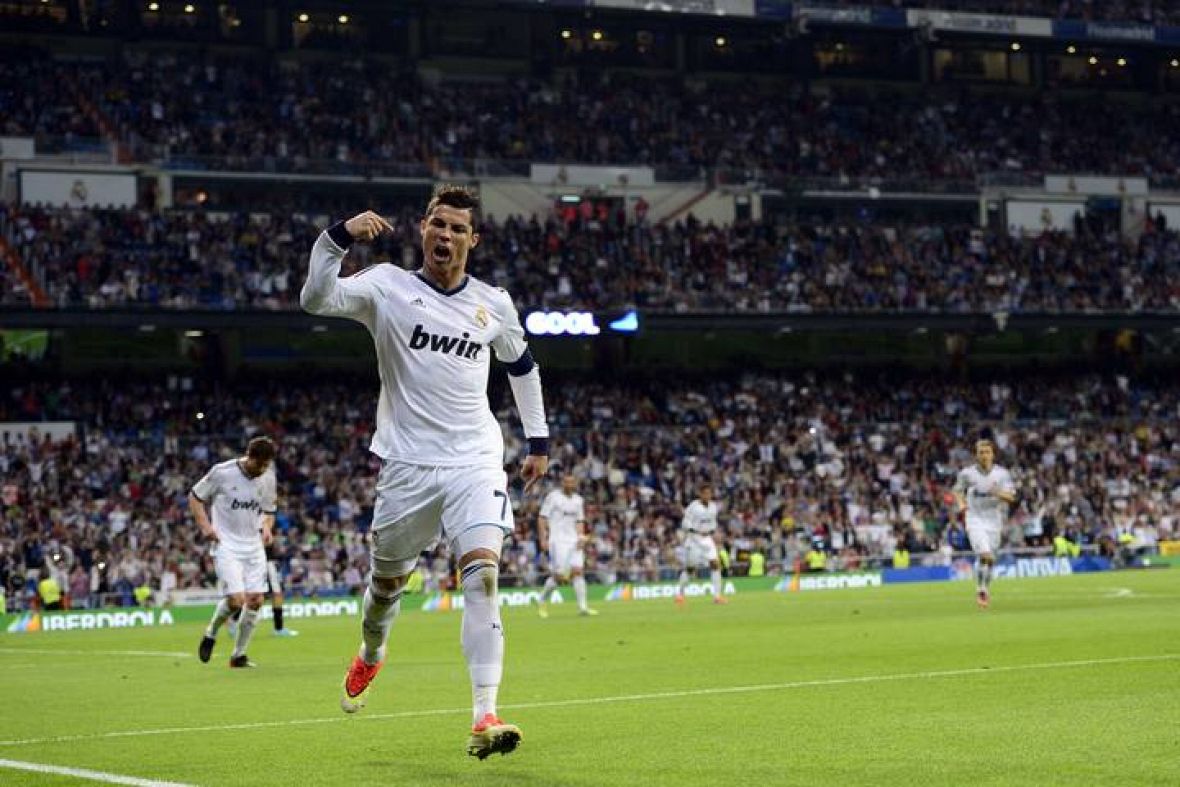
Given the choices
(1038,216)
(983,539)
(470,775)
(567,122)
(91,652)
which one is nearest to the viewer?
(470,775)

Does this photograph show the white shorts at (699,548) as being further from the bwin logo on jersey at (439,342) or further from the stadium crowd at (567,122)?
the bwin logo on jersey at (439,342)

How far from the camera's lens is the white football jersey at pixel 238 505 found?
2111 centimetres

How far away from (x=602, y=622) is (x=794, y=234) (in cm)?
3551

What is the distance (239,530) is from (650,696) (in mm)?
8545

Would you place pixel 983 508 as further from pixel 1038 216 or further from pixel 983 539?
pixel 1038 216

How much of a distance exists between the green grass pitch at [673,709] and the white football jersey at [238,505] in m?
1.53

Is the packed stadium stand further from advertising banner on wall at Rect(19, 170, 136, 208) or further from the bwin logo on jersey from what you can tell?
the bwin logo on jersey

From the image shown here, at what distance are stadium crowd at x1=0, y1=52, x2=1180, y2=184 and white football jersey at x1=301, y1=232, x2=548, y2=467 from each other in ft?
161

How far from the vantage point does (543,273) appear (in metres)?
57.8

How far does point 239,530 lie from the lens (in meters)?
21.4

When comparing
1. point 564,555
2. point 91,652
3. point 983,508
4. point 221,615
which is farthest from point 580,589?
point 221,615

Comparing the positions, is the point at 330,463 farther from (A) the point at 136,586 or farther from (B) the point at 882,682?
(B) the point at 882,682

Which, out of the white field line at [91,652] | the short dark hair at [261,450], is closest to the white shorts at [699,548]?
the white field line at [91,652]

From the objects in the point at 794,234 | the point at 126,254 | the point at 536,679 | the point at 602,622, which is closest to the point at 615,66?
the point at 794,234
